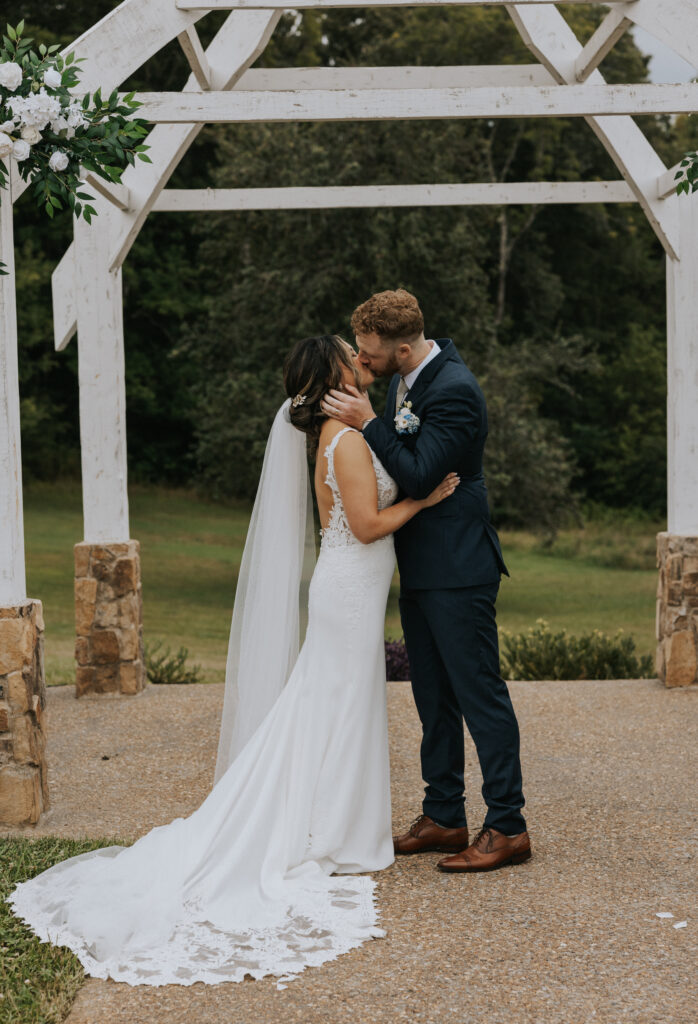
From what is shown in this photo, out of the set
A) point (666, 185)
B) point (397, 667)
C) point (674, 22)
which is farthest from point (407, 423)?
point (397, 667)

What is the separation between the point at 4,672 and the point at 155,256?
1942cm

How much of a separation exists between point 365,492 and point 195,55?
2.49 metres

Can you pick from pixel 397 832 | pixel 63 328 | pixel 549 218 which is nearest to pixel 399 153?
pixel 63 328

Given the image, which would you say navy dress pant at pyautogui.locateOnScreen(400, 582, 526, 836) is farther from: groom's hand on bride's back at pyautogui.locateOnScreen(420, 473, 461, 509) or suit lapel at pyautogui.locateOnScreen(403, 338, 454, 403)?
suit lapel at pyautogui.locateOnScreen(403, 338, 454, 403)

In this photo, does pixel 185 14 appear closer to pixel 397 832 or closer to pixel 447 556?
pixel 447 556

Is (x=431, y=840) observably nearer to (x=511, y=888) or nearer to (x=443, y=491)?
(x=511, y=888)

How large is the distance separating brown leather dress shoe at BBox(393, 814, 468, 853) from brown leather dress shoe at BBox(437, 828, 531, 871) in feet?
0.43

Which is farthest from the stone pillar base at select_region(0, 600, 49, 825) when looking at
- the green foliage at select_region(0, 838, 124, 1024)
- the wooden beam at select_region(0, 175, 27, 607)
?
the green foliage at select_region(0, 838, 124, 1024)

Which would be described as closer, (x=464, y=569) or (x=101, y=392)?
(x=464, y=569)

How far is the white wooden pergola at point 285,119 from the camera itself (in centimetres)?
467

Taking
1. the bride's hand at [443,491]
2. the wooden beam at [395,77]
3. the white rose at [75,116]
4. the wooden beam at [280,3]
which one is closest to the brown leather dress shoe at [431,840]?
the bride's hand at [443,491]

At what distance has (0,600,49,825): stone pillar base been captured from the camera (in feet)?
14.9

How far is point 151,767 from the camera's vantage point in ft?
18.6

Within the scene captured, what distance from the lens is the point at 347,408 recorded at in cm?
399
